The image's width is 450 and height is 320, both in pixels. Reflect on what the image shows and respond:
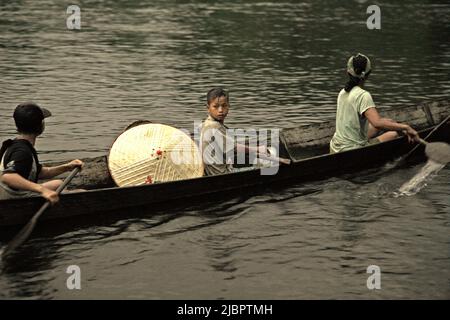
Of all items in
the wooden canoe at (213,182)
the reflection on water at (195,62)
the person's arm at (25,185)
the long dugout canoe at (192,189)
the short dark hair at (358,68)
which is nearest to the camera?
the person's arm at (25,185)

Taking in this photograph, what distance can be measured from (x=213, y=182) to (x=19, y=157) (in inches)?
111

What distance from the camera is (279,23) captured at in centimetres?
3156

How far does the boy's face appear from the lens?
10.4 metres

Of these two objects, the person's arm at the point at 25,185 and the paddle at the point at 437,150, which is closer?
the person's arm at the point at 25,185

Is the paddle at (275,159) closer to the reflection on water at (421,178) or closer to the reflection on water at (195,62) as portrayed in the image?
the reflection on water at (421,178)

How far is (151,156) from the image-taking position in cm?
1066

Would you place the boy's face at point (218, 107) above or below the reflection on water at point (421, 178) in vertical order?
above

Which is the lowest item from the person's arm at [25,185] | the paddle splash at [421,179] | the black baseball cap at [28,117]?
the paddle splash at [421,179]

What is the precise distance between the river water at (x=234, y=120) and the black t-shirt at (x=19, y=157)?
972 mm

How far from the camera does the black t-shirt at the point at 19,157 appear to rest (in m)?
Result: 9.03

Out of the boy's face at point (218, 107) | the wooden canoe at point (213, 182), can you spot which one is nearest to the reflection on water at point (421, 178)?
the wooden canoe at point (213, 182)

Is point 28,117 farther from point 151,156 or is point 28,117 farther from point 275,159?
point 275,159

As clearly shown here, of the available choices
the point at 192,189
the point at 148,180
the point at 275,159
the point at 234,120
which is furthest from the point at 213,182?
the point at 234,120
